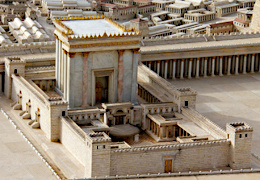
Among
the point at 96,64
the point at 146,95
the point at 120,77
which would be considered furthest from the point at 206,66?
the point at 96,64

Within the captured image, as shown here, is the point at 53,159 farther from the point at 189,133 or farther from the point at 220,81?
the point at 220,81

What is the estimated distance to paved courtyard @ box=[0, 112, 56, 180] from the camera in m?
129

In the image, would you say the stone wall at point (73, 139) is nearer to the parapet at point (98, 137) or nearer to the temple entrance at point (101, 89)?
the parapet at point (98, 137)

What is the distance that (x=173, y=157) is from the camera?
13212cm

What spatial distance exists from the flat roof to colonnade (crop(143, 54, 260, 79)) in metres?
25.4

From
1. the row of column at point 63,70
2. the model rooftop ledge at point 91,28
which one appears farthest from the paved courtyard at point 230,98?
the row of column at point 63,70

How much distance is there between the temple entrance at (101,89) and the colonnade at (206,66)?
30560 millimetres

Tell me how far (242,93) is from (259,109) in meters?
10.7

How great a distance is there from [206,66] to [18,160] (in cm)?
6321

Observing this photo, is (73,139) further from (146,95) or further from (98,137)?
(146,95)

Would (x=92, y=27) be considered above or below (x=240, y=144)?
above

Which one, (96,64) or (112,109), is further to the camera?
(96,64)

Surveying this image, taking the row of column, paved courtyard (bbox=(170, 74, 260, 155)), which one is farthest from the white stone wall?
paved courtyard (bbox=(170, 74, 260, 155))

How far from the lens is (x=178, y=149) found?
13212 cm
